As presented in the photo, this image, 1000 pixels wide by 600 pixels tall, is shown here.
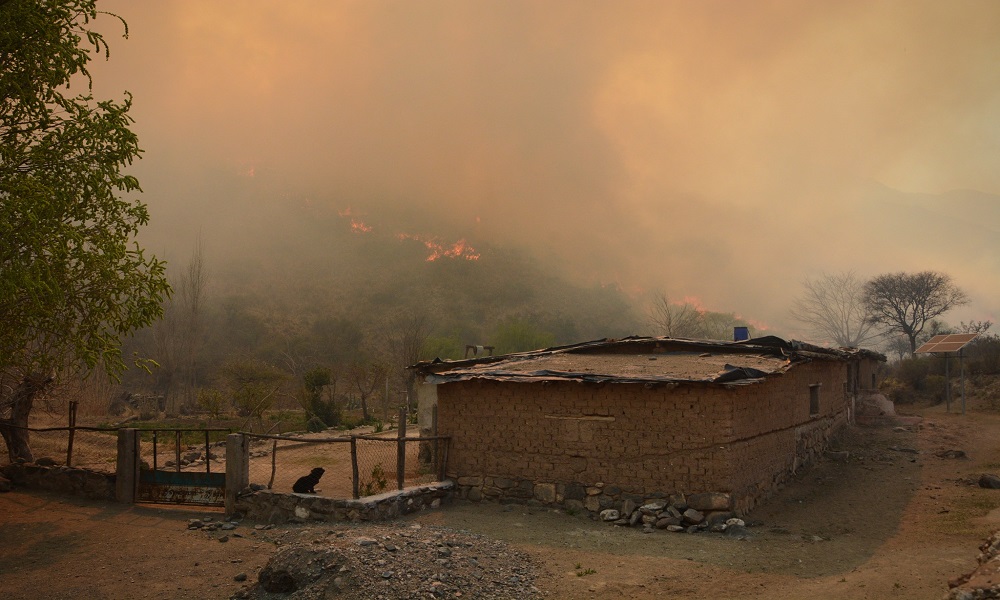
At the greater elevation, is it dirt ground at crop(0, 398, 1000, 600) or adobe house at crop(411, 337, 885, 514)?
adobe house at crop(411, 337, 885, 514)

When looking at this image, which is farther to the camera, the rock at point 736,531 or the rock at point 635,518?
the rock at point 635,518

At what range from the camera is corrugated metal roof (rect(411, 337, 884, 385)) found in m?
12.0

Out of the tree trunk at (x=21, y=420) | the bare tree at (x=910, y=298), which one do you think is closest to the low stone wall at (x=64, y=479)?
the tree trunk at (x=21, y=420)

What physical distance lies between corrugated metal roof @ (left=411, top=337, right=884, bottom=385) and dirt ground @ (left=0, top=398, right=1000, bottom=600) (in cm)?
256

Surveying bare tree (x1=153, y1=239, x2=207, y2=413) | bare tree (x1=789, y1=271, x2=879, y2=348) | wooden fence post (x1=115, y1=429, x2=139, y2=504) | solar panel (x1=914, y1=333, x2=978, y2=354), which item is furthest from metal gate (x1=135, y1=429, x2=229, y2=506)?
bare tree (x1=789, y1=271, x2=879, y2=348)

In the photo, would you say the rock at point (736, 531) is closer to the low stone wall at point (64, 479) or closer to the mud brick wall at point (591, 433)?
the mud brick wall at point (591, 433)

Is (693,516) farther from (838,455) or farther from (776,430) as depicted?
(838,455)

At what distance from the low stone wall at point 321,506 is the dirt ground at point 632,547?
42cm

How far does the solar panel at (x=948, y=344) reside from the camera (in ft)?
80.5

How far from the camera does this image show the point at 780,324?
102812mm

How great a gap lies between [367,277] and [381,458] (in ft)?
218

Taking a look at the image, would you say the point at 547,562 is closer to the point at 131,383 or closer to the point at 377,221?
the point at 131,383

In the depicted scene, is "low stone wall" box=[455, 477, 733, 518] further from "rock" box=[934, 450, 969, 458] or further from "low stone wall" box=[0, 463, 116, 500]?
"rock" box=[934, 450, 969, 458]

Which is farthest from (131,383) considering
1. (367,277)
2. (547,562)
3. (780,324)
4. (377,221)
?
(780,324)
